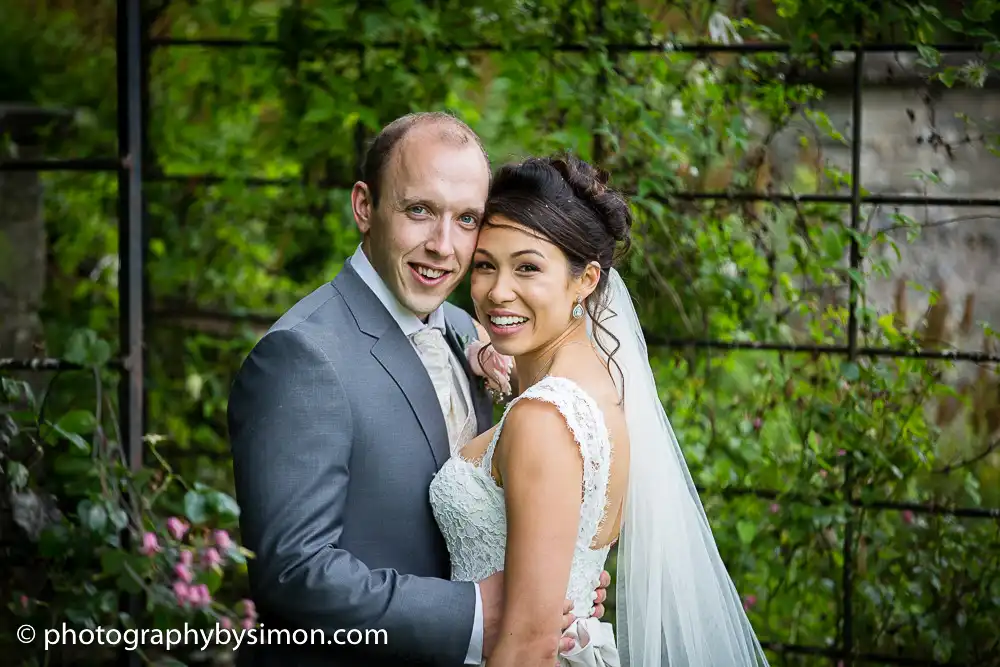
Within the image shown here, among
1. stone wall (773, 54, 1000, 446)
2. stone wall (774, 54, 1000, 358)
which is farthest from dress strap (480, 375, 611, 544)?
stone wall (774, 54, 1000, 358)

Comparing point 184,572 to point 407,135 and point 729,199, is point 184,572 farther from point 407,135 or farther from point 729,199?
point 729,199

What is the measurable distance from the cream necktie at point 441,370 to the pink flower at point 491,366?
0.54 ft

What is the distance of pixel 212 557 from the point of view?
2.82m

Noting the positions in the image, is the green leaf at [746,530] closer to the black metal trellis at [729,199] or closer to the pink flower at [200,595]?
the black metal trellis at [729,199]

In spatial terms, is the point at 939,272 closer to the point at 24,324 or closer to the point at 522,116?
the point at 522,116

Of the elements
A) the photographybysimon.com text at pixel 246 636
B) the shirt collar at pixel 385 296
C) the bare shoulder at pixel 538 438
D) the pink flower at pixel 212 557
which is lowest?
the photographybysimon.com text at pixel 246 636

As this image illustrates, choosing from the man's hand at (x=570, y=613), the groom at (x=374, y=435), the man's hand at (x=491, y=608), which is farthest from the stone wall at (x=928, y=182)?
the man's hand at (x=491, y=608)

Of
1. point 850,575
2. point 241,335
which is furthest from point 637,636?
point 241,335

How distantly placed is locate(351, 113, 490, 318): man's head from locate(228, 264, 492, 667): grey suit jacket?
125mm

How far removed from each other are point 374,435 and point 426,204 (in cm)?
56

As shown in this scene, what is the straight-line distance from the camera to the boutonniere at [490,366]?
2834mm

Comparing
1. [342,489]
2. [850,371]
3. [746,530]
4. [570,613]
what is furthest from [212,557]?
[850,371]

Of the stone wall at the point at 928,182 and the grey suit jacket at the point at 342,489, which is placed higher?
the stone wall at the point at 928,182

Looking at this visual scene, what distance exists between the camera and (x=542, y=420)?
2322mm
